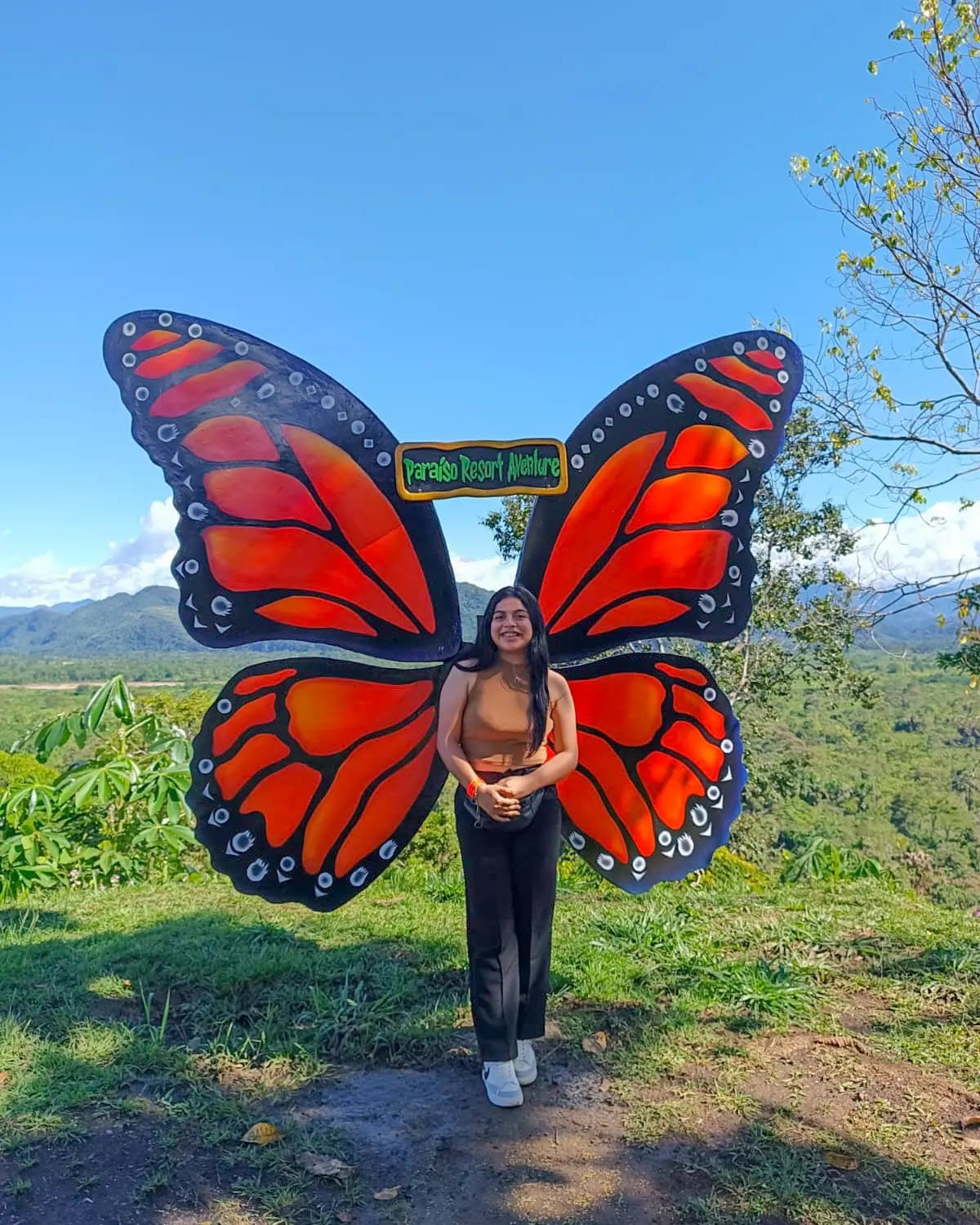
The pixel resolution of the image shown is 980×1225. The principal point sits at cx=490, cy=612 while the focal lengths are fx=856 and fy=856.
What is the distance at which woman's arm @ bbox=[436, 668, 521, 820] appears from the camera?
2.36m

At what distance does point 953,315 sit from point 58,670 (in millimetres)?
106818

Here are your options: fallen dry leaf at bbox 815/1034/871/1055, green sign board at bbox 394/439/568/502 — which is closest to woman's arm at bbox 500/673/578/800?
green sign board at bbox 394/439/568/502

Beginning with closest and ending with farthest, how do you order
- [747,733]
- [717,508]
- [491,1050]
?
[491,1050]
[717,508]
[747,733]

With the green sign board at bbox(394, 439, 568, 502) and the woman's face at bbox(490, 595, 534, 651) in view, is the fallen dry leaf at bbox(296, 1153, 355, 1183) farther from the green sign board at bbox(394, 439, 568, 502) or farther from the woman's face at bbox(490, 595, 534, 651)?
the green sign board at bbox(394, 439, 568, 502)

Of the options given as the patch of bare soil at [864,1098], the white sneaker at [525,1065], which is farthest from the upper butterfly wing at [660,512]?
the patch of bare soil at [864,1098]

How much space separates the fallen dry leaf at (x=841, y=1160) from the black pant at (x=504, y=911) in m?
0.83

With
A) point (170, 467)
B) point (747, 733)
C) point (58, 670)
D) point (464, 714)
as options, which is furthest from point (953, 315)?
point (58, 670)

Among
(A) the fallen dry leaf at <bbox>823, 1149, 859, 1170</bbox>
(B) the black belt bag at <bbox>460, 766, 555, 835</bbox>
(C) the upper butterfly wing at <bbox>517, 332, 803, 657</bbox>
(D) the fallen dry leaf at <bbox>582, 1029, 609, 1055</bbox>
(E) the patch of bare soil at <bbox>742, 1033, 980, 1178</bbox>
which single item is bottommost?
(E) the patch of bare soil at <bbox>742, 1033, 980, 1178</bbox>

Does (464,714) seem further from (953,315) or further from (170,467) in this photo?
(953,315)

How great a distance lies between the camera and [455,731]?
2408 mm

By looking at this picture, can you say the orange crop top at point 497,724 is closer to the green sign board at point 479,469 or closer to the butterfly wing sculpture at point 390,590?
the butterfly wing sculpture at point 390,590

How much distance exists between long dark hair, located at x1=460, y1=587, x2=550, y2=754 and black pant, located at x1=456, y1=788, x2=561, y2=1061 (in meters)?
0.23

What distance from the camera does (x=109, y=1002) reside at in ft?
9.60

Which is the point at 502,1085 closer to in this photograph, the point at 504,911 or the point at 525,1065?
the point at 525,1065
